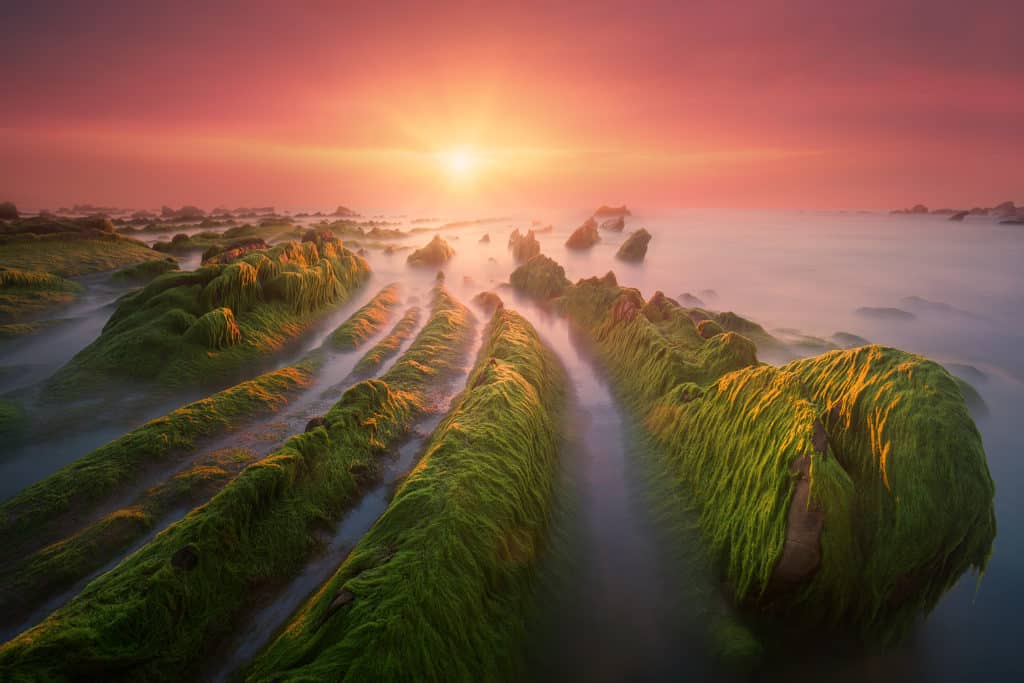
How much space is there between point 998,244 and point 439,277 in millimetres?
64751

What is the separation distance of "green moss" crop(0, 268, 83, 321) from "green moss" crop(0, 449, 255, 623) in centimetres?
1324

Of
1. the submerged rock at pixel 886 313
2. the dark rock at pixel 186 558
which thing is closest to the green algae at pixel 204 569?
the dark rock at pixel 186 558

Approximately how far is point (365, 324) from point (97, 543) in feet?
36.1

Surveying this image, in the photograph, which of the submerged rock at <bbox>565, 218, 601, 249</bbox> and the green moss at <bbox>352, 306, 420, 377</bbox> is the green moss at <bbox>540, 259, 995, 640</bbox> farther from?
the submerged rock at <bbox>565, 218, 601, 249</bbox>

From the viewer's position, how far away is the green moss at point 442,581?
10.5 feet

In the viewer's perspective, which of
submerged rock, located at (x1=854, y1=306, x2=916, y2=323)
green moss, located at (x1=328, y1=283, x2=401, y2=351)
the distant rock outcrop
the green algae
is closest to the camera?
the green algae

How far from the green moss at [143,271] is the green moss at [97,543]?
721 inches

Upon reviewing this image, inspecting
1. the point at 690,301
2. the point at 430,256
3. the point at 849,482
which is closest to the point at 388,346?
the point at 849,482

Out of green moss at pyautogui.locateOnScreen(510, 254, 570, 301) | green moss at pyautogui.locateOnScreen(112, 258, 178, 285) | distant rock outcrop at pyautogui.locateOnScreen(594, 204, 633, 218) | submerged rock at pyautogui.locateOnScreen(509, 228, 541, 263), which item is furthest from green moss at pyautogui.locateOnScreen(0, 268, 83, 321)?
distant rock outcrop at pyautogui.locateOnScreen(594, 204, 633, 218)

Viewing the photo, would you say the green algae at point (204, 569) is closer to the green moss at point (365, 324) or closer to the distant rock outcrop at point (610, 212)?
the green moss at point (365, 324)

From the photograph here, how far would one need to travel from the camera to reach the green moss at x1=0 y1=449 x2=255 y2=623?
4266 millimetres

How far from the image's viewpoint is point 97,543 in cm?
488

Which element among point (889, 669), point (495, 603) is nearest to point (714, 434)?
point (889, 669)

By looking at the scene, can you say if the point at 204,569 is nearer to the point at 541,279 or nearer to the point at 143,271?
the point at 541,279
